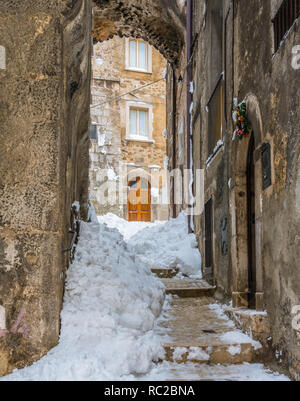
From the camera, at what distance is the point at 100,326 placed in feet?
11.6

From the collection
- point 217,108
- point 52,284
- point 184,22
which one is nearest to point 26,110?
point 52,284

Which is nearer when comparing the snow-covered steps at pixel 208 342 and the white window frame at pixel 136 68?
the snow-covered steps at pixel 208 342

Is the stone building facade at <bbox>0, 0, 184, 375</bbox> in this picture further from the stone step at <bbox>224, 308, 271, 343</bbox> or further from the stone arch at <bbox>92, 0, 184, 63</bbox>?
the stone arch at <bbox>92, 0, 184, 63</bbox>

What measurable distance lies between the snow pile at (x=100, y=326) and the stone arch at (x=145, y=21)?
333 inches

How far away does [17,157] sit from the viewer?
3.54 metres

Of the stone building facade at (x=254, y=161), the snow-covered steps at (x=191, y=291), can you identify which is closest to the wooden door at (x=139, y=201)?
the stone building facade at (x=254, y=161)

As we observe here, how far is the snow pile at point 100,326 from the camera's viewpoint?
10.2ft

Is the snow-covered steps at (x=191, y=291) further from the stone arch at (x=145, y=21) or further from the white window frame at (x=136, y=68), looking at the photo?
the white window frame at (x=136, y=68)

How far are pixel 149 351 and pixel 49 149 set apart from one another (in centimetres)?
192

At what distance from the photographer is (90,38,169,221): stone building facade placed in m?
19.9

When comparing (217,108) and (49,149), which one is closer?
(49,149)

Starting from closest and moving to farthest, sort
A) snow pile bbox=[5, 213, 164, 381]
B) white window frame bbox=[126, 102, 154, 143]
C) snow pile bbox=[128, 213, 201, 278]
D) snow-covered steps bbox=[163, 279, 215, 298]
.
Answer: snow pile bbox=[5, 213, 164, 381] → snow-covered steps bbox=[163, 279, 215, 298] → snow pile bbox=[128, 213, 201, 278] → white window frame bbox=[126, 102, 154, 143]

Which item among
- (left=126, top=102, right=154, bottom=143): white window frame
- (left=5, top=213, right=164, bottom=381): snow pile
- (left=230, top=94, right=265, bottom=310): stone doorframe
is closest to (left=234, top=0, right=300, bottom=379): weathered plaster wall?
(left=230, top=94, right=265, bottom=310): stone doorframe
